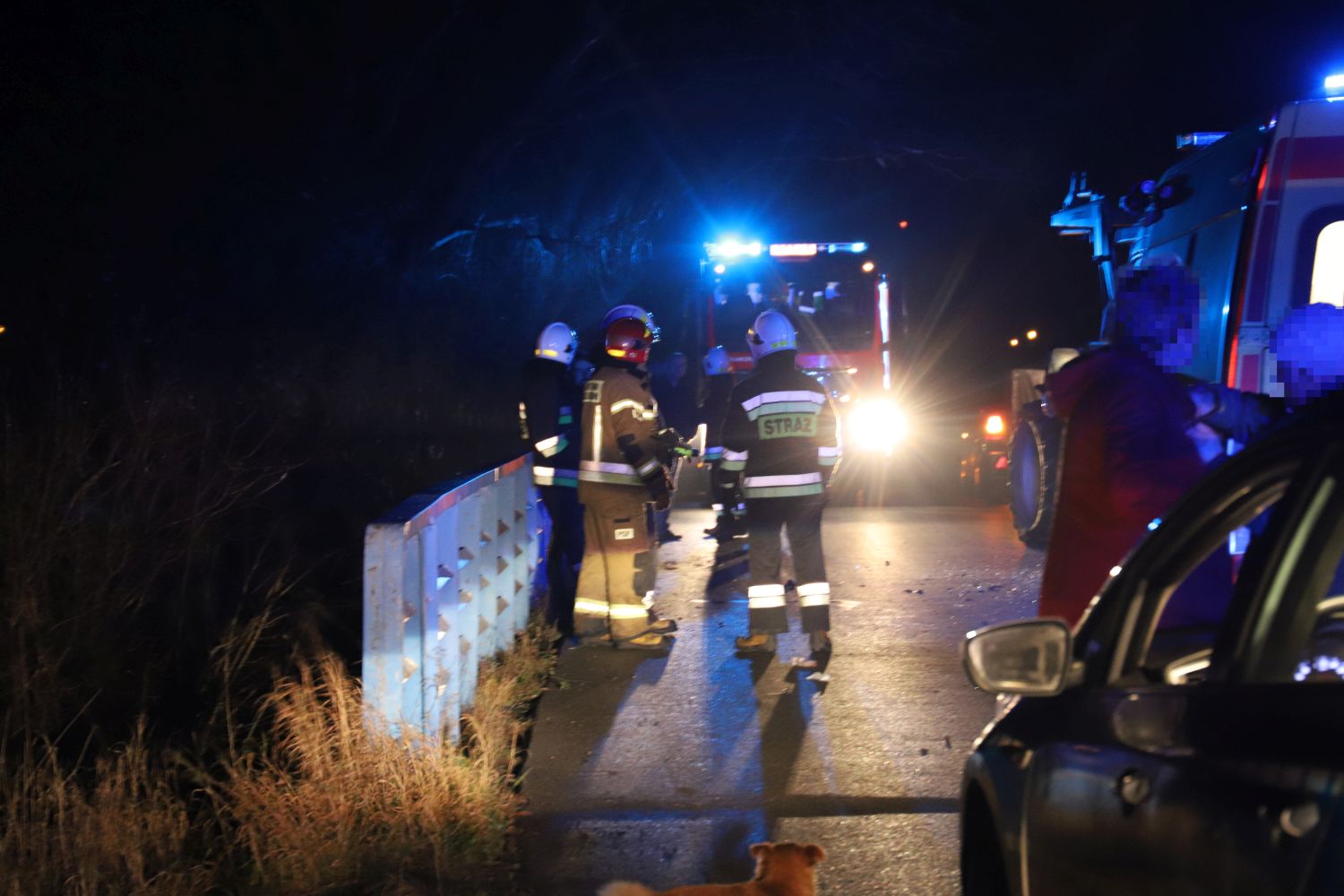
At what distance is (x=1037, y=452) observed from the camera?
9.59 metres

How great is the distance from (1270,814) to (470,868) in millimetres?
3180

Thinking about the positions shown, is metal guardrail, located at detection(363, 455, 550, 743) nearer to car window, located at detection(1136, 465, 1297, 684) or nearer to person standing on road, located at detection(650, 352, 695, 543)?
car window, located at detection(1136, 465, 1297, 684)

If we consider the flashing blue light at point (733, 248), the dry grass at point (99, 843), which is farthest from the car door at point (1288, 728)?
the flashing blue light at point (733, 248)

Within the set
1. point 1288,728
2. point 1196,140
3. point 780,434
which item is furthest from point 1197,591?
point 1196,140

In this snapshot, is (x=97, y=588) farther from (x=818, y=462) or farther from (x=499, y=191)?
(x=499, y=191)

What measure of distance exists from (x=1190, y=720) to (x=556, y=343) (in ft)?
21.8

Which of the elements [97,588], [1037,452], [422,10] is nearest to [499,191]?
[422,10]

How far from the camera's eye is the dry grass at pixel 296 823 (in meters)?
3.85

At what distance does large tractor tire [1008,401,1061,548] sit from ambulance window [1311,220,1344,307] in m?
2.97

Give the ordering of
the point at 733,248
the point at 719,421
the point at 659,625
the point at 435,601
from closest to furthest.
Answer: the point at 435,601 < the point at 659,625 < the point at 719,421 < the point at 733,248

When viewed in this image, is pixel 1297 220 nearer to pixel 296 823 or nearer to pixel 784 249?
pixel 296 823

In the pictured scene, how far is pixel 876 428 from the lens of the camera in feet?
51.6

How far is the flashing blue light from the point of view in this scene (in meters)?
18.6

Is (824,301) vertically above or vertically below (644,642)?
above
